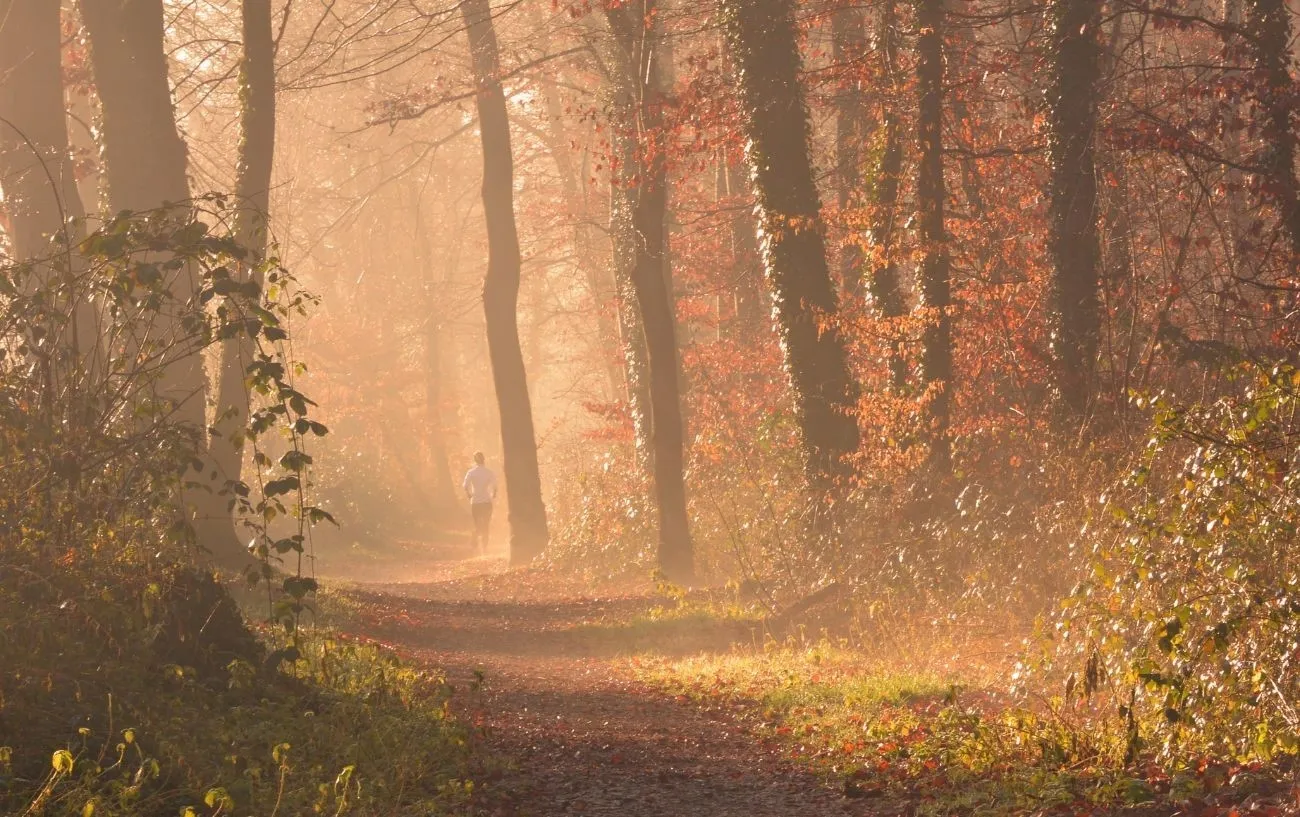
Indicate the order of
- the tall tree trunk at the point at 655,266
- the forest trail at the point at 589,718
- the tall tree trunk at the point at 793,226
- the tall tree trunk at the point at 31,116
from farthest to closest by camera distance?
1. the tall tree trunk at the point at 655,266
2. the tall tree trunk at the point at 31,116
3. the tall tree trunk at the point at 793,226
4. the forest trail at the point at 589,718

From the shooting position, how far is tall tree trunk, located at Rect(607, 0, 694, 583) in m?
17.0

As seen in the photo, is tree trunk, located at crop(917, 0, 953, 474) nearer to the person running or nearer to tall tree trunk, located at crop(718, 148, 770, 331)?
tall tree trunk, located at crop(718, 148, 770, 331)

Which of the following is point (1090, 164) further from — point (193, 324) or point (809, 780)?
point (193, 324)

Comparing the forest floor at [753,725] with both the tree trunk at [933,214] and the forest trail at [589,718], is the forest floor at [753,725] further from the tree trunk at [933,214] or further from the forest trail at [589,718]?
the tree trunk at [933,214]

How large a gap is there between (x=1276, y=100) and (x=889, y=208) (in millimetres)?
4054

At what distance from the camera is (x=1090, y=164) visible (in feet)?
44.5

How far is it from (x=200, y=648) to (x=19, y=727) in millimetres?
2062

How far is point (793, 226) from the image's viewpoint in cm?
1552

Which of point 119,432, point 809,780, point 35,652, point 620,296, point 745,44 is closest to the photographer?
point 35,652

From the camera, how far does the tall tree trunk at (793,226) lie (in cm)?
1563

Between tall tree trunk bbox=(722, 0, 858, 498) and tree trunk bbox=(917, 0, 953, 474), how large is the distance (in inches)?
49.3

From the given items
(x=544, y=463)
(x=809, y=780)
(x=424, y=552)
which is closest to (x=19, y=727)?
(x=809, y=780)

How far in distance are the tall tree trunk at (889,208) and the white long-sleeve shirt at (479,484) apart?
14.5m

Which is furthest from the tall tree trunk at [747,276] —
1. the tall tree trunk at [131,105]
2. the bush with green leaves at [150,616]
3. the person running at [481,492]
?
the bush with green leaves at [150,616]
